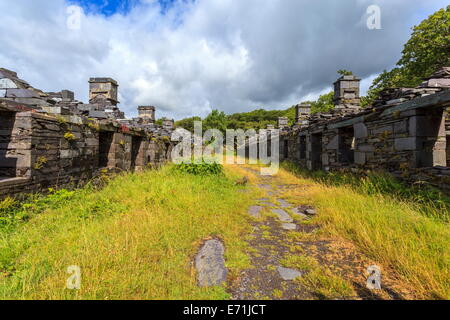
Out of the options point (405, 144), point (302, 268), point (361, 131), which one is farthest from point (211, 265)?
point (361, 131)

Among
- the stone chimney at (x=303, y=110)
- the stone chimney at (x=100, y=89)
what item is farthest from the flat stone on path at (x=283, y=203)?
the stone chimney at (x=303, y=110)

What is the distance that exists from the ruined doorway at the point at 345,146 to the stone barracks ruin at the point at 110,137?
0.03 meters

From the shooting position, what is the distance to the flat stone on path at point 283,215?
4.17 metres

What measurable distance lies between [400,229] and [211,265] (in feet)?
9.51

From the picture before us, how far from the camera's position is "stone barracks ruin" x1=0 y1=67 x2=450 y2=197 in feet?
12.3

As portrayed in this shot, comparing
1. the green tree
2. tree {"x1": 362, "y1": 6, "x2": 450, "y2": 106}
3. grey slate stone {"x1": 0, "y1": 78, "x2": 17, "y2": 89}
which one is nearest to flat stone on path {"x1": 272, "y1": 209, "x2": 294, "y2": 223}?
grey slate stone {"x1": 0, "y1": 78, "x2": 17, "y2": 89}

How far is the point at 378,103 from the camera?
565 centimetres

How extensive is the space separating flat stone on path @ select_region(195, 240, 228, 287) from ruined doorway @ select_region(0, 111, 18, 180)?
4095mm

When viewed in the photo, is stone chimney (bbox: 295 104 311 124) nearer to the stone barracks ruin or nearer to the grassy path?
the stone barracks ruin

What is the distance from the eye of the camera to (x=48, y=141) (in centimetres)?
413
